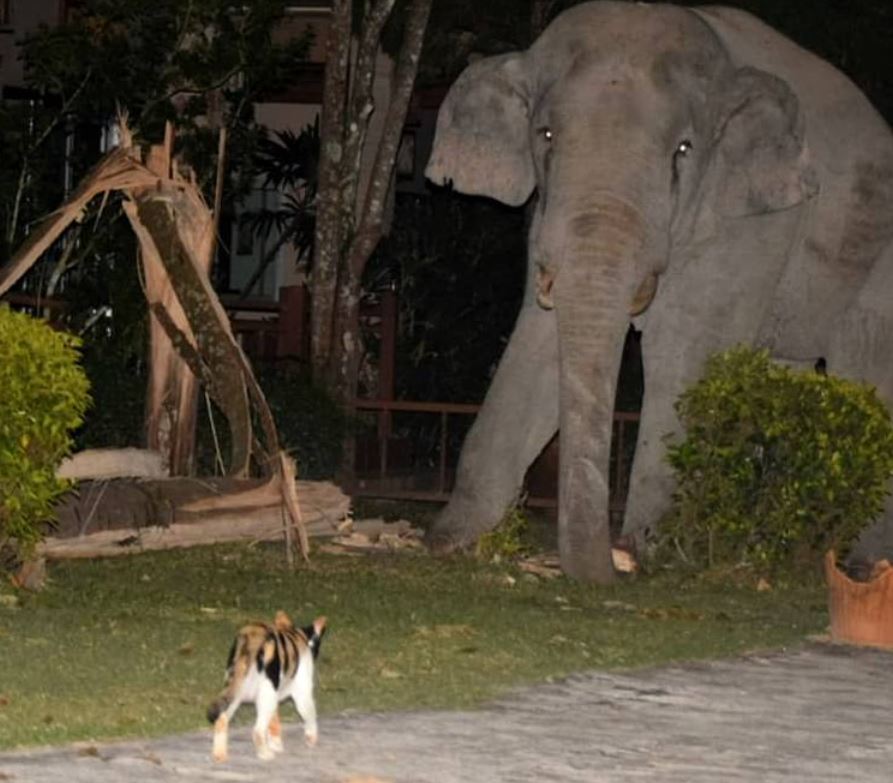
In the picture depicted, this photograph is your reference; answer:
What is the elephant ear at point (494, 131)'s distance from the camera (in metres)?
14.6

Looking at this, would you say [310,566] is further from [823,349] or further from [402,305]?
[402,305]

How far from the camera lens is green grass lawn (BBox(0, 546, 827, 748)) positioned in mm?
9211

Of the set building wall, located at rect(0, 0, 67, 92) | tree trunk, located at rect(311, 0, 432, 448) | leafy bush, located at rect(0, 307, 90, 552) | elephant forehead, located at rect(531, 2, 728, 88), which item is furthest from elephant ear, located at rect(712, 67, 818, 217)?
building wall, located at rect(0, 0, 67, 92)

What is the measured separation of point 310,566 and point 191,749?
568 centimetres

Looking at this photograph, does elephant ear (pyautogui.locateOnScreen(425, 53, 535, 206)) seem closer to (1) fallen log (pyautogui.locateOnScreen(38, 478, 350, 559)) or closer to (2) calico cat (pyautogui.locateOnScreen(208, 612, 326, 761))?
(1) fallen log (pyautogui.locateOnScreen(38, 478, 350, 559))

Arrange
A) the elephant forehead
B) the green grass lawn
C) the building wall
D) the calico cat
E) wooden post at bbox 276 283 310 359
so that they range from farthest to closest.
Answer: the building wall < wooden post at bbox 276 283 310 359 < the elephant forehead < the green grass lawn < the calico cat

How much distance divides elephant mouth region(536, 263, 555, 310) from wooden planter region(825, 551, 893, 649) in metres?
2.52

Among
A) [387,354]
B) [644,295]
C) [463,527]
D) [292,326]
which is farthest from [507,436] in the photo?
[292,326]

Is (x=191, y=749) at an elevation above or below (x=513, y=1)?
below

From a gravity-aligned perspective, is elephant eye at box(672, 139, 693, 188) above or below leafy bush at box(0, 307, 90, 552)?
above

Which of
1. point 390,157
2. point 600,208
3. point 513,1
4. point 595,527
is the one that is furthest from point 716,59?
point 513,1

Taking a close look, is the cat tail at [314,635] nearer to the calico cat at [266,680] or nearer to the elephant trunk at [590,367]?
the calico cat at [266,680]

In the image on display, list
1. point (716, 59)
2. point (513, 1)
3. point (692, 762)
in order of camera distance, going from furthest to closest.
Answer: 1. point (513, 1)
2. point (716, 59)
3. point (692, 762)

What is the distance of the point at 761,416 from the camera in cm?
1390
